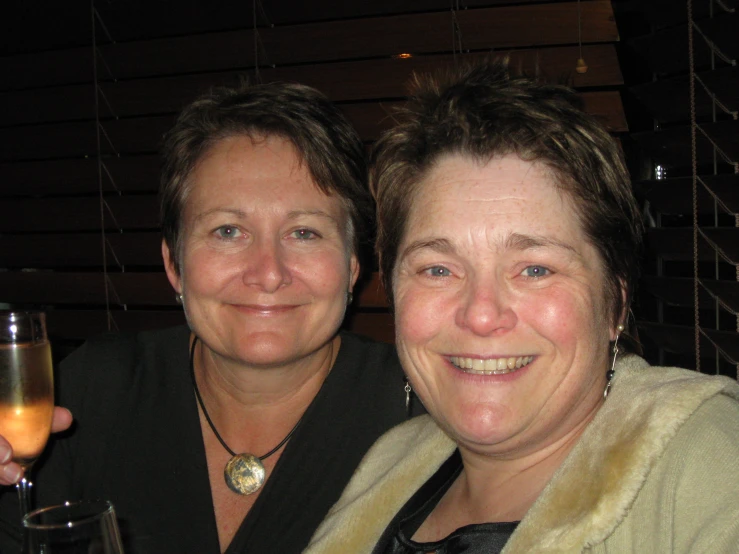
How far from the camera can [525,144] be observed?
1387 millimetres

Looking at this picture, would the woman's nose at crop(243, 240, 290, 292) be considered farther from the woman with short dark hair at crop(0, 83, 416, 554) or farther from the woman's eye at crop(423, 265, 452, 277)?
the woman's eye at crop(423, 265, 452, 277)

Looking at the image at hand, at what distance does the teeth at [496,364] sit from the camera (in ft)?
4.58

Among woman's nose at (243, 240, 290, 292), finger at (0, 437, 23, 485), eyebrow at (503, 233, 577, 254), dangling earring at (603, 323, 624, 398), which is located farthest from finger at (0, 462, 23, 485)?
dangling earring at (603, 323, 624, 398)

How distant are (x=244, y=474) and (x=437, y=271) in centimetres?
97

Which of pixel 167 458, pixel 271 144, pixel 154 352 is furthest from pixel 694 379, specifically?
pixel 154 352

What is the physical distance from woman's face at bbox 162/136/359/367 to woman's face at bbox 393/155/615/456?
1.94 ft

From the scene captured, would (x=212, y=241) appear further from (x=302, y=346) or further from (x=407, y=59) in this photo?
(x=407, y=59)

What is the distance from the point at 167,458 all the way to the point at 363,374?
2.05 feet

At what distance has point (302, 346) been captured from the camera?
206cm

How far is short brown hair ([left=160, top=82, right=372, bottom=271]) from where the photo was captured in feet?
6.83

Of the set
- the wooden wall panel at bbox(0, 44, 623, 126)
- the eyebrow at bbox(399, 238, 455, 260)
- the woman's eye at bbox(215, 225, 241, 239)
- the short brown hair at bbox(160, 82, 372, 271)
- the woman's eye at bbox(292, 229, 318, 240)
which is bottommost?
the eyebrow at bbox(399, 238, 455, 260)

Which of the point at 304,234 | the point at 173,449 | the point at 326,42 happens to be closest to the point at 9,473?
the point at 173,449

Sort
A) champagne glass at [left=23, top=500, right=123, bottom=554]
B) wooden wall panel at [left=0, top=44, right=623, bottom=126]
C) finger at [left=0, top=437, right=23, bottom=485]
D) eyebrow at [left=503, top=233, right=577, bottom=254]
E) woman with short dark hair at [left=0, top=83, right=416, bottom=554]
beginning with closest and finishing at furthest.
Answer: champagne glass at [left=23, top=500, right=123, bottom=554] < eyebrow at [left=503, top=233, right=577, bottom=254] < finger at [left=0, top=437, right=23, bottom=485] < woman with short dark hair at [left=0, top=83, right=416, bottom=554] < wooden wall panel at [left=0, top=44, right=623, bottom=126]

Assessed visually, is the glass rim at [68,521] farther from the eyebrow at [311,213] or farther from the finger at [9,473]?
the eyebrow at [311,213]
